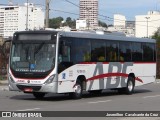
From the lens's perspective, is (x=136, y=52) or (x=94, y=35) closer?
(x=94, y=35)

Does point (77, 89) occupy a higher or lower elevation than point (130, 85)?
higher

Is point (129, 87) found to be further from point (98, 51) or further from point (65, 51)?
point (65, 51)

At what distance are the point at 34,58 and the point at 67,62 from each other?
149 cm

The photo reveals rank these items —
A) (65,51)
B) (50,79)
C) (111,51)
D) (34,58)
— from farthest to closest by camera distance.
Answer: (111,51) < (65,51) < (34,58) < (50,79)

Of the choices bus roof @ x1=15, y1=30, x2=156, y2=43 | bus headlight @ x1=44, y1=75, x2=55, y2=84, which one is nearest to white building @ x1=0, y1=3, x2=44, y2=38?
bus roof @ x1=15, y1=30, x2=156, y2=43

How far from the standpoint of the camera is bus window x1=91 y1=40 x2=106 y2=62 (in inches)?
935

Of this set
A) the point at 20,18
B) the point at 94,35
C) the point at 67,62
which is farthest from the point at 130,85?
the point at 20,18

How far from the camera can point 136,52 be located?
2773 cm

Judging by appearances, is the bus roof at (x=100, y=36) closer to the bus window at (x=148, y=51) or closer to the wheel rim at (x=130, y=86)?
the bus window at (x=148, y=51)

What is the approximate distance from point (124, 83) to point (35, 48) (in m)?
7.26

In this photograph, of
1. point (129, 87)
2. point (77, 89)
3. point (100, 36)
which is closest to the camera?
point (77, 89)

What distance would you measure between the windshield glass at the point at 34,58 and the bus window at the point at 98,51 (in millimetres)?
3290

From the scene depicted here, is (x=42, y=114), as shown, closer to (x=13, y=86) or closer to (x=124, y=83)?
(x=13, y=86)

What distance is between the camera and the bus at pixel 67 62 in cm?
2084
